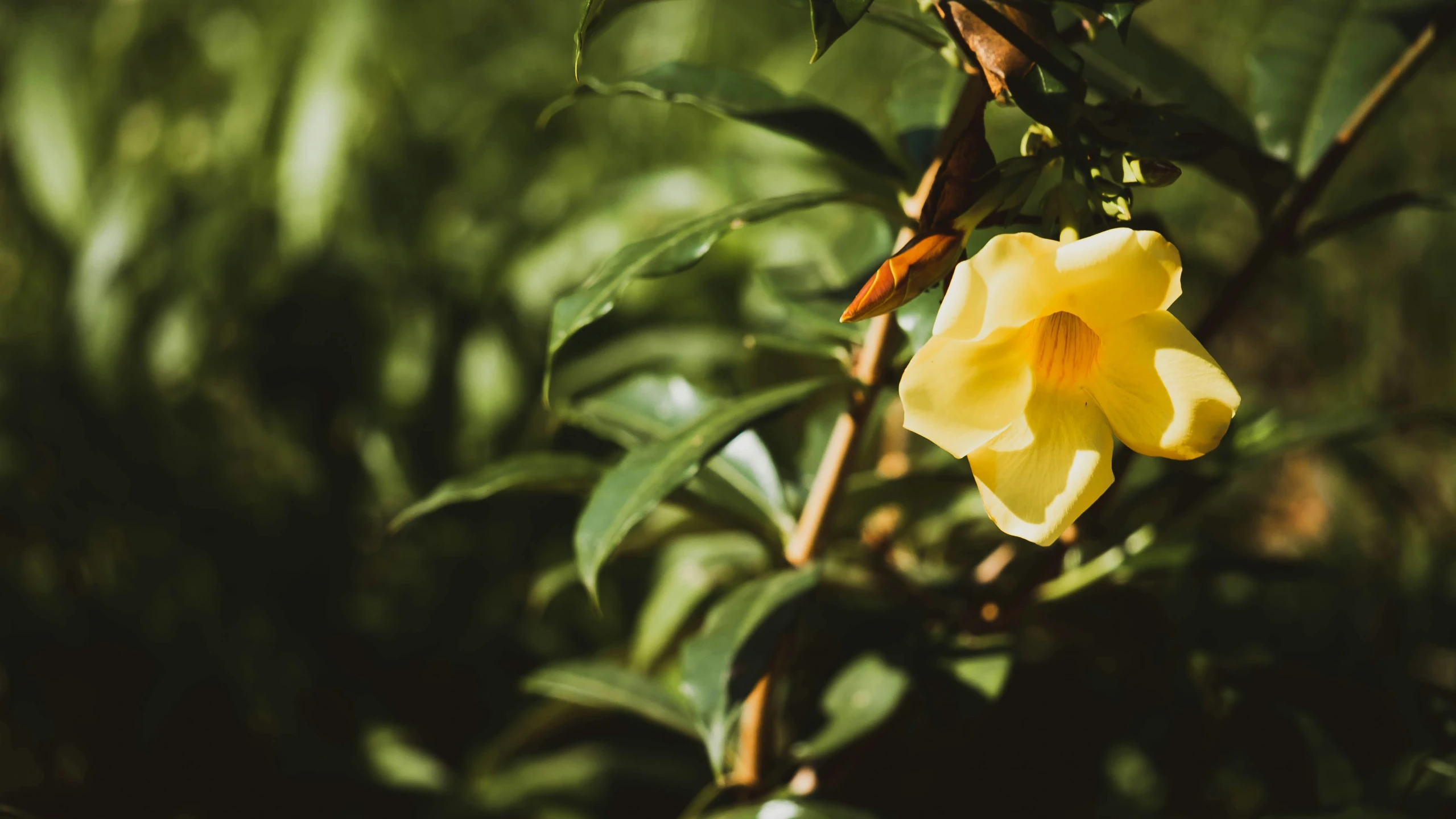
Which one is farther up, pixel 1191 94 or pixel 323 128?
pixel 1191 94

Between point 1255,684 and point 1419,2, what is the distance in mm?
506

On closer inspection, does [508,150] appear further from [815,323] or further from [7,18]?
[815,323]

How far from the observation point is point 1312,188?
61cm

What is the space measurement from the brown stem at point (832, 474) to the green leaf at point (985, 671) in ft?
0.39

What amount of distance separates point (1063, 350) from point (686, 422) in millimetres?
300

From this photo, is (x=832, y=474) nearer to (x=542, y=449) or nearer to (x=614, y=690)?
(x=614, y=690)

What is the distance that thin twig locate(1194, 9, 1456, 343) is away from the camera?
617 mm

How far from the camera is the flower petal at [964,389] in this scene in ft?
1.29

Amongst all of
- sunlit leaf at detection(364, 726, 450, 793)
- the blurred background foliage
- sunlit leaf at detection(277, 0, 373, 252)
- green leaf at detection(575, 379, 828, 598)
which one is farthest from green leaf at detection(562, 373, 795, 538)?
sunlit leaf at detection(277, 0, 373, 252)

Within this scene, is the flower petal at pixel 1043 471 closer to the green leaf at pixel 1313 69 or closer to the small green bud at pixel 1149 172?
the small green bud at pixel 1149 172

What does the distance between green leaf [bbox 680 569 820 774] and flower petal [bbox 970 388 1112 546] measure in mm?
201

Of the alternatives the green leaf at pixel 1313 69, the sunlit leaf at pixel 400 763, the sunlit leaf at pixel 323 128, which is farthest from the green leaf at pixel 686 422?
Answer: the sunlit leaf at pixel 323 128

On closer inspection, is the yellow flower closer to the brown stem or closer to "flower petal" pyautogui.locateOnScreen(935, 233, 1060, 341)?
"flower petal" pyautogui.locateOnScreen(935, 233, 1060, 341)

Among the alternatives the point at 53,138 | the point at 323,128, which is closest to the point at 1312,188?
the point at 323,128
